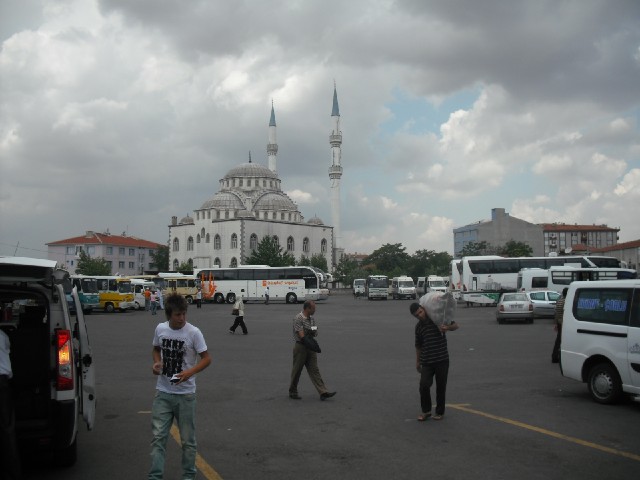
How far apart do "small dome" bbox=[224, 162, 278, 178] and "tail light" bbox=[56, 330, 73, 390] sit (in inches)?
4412

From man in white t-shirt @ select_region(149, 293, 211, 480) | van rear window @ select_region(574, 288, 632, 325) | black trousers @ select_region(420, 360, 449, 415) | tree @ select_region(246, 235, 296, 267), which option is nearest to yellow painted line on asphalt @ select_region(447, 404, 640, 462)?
black trousers @ select_region(420, 360, 449, 415)

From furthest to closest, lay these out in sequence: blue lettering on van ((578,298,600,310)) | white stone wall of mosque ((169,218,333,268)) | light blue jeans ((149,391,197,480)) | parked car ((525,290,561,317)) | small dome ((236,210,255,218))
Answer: small dome ((236,210,255,218)) < white stone wall of mosque ((169,218,333,268)) < parked car ((525,290,561,317)) < blue lettering on van ((578,298,600,310)) < light blue jeans ((149,391,197,480))

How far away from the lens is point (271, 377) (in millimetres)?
11445

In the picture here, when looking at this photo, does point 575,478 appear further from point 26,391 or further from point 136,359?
point 136,359

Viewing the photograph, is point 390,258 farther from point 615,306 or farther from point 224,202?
point 615,306

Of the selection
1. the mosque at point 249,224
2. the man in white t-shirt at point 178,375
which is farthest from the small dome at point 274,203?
the man in white t-shirt at point 178,375

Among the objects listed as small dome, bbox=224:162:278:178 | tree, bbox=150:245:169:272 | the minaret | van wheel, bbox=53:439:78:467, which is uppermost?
the minaret

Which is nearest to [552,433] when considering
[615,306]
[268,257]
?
[615,306]

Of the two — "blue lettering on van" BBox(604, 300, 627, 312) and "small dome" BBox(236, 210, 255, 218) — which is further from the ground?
"small dome" BBox(236, 210, 255, 218)

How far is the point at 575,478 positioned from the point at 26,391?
4812 millimetres

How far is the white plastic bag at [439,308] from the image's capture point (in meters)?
7.75

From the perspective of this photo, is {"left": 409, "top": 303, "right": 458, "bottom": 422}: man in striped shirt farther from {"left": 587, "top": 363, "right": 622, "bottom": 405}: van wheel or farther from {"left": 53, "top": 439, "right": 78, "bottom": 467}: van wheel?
{"left": 53, "top": 439, "right": 78, "bottom": 467}: van wheel

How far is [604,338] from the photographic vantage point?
873 centimetres

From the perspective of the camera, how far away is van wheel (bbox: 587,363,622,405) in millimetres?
8559
